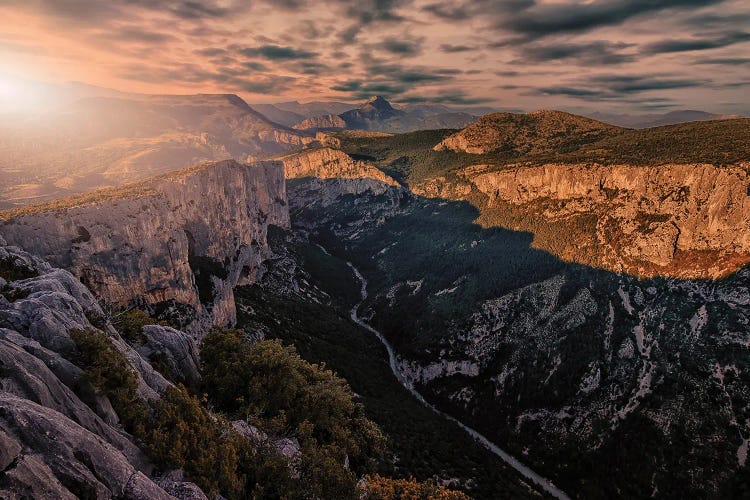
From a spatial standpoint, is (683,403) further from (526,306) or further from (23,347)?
(23,347)

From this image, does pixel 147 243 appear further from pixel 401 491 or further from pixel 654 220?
pixel 654 220

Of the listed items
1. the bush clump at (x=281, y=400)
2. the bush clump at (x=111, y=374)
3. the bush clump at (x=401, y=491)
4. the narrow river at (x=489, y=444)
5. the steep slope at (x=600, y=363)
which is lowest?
the narrow river at (x=489, y=444)

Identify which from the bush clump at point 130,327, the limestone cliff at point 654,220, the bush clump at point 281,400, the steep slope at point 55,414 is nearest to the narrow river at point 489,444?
the limestone cliff at point 654,220

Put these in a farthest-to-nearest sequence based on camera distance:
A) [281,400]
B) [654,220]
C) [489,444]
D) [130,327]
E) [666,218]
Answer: [654,220] → [666,218] → [489,444] → [281,400] → [130,327]

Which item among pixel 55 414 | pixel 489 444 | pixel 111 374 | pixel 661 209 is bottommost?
pixel 489 444

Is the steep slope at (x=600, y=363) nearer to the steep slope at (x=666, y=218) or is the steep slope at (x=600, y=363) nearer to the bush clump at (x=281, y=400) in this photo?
the steep slope at (x=666, y=218)

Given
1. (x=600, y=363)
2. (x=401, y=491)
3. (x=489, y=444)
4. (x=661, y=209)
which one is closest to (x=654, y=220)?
(x=661, y=209)

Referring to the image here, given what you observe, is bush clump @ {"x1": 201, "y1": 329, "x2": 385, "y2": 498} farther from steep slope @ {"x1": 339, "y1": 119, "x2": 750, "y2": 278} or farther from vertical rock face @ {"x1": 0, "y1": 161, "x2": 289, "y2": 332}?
steep slope @ {"x1": 339, "y1": 119, "x2": 750, "y2": 278}

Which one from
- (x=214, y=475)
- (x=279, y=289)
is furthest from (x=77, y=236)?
(x=279, y=289)

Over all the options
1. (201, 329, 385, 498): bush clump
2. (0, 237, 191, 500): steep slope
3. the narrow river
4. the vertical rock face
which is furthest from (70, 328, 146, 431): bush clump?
the narrow river
